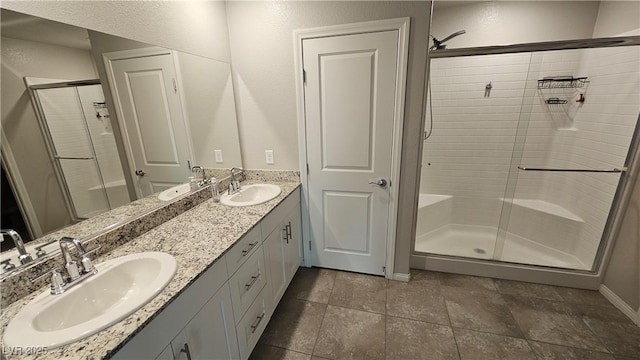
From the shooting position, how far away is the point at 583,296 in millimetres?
1931

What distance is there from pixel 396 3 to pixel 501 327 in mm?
2308

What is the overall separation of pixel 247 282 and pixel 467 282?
6.15 ft

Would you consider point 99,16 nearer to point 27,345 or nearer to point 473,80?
point 27,345

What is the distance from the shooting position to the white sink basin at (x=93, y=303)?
690mm

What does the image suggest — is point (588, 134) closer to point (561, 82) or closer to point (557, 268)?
point (561, 82)

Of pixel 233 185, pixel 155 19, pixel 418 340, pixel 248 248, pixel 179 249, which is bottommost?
pixel 418 340

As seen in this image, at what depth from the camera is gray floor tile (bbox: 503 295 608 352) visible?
1564 millimetres

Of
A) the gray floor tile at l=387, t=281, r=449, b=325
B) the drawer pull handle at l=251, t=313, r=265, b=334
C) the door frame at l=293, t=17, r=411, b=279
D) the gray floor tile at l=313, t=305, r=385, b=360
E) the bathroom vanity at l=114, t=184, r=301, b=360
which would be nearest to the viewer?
the bathroom vanity at l=114, t=184, r=301, b=360

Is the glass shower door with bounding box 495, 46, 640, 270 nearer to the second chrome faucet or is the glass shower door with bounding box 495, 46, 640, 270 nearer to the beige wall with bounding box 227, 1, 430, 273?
the beige wall with bounding box 227, 1, 430, 273

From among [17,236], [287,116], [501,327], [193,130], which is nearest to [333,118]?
[287,116]

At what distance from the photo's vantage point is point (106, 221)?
3.91 feet

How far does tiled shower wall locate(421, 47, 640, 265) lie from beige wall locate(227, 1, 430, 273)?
121 cm

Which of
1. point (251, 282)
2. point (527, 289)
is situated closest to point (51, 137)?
point (251, 282)

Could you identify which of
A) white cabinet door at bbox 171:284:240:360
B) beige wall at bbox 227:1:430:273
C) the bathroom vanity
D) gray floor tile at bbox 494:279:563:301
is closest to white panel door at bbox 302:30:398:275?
beige wall at bbox 227:1:430:273
